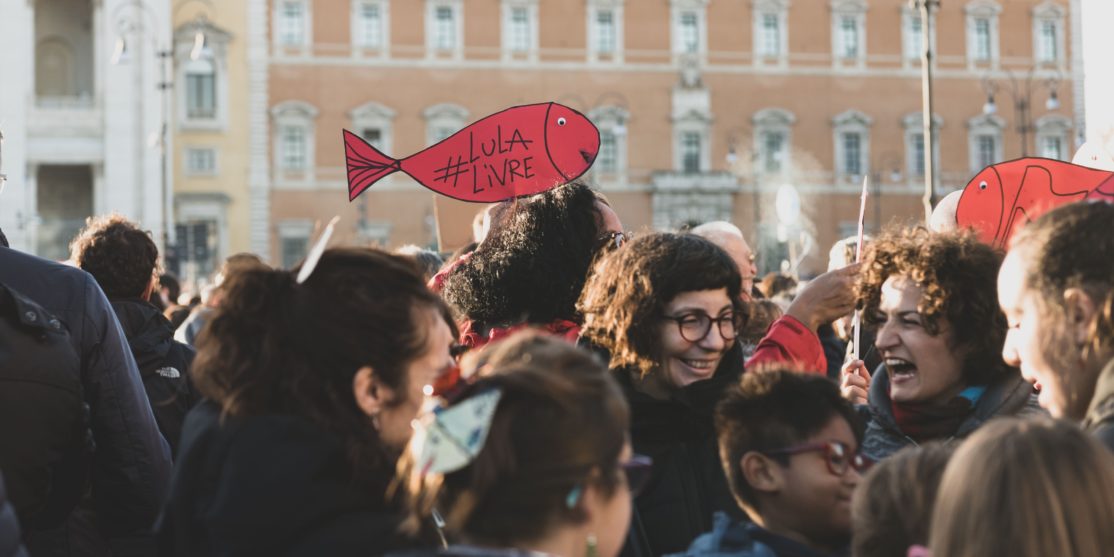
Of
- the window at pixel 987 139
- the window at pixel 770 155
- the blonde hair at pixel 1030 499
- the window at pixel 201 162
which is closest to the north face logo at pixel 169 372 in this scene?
the blonde hair at pixel 1030 499

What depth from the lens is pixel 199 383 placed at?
228 centimetres

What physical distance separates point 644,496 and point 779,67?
39.8 m

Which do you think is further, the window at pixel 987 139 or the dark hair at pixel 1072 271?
the window at pixel 987 139

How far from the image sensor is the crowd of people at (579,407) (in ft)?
6.12

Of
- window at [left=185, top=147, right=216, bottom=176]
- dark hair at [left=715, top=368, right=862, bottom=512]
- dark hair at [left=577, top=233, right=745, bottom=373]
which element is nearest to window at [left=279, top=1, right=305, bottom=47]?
window at [left=185, top=147, right=216, bottom=176]

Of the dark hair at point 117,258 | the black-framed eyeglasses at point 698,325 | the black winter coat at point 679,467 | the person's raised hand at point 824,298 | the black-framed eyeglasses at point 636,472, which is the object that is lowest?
the black winter coat at point 679,467

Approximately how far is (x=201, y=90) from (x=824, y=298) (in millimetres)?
36946

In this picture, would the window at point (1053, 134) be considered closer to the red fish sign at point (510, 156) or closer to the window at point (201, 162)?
the window at point (201, 162)

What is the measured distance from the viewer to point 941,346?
3.01 metres

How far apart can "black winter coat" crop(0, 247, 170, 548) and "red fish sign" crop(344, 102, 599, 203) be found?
0.80 m

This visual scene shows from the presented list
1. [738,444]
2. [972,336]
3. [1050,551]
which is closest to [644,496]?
[738,444]

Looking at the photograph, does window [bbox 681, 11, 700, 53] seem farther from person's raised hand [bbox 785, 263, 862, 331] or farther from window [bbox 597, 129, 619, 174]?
person's raised hand [bbox 785, 263, 862, 331]

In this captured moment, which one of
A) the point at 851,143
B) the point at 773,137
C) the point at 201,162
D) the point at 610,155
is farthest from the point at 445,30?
the point at 851,143

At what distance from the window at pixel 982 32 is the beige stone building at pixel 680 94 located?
4 centimetres
